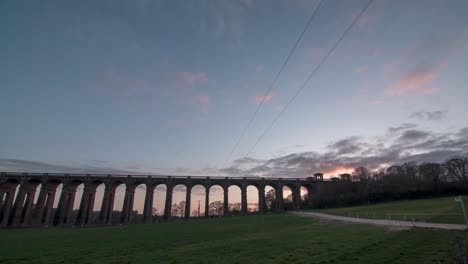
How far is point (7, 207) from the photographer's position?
180 feet

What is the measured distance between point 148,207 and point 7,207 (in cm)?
3018

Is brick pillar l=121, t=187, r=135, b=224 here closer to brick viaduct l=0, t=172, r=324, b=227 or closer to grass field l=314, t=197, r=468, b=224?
brick viaduct l=0, t=172, r=324, b=227

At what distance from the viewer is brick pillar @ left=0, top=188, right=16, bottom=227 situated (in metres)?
53.5

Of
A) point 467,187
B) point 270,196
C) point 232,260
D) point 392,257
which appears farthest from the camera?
point 270,196

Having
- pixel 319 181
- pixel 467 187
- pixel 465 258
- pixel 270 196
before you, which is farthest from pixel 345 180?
pixel 465 258

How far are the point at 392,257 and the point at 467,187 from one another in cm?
6456

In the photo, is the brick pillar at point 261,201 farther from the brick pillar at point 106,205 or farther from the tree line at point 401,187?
the brick pillar at point 106,205

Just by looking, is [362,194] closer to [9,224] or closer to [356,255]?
[356,255]

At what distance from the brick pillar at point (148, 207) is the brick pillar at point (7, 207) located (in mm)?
28542

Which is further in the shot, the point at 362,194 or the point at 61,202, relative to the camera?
the point at 362,194

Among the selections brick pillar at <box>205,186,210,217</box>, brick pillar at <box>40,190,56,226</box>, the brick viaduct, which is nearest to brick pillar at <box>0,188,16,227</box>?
the brick viaduct

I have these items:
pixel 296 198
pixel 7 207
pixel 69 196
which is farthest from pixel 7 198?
pixel 296 198

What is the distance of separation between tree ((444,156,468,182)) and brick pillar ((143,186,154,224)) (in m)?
83.4

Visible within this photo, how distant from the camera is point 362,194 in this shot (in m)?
62.5
